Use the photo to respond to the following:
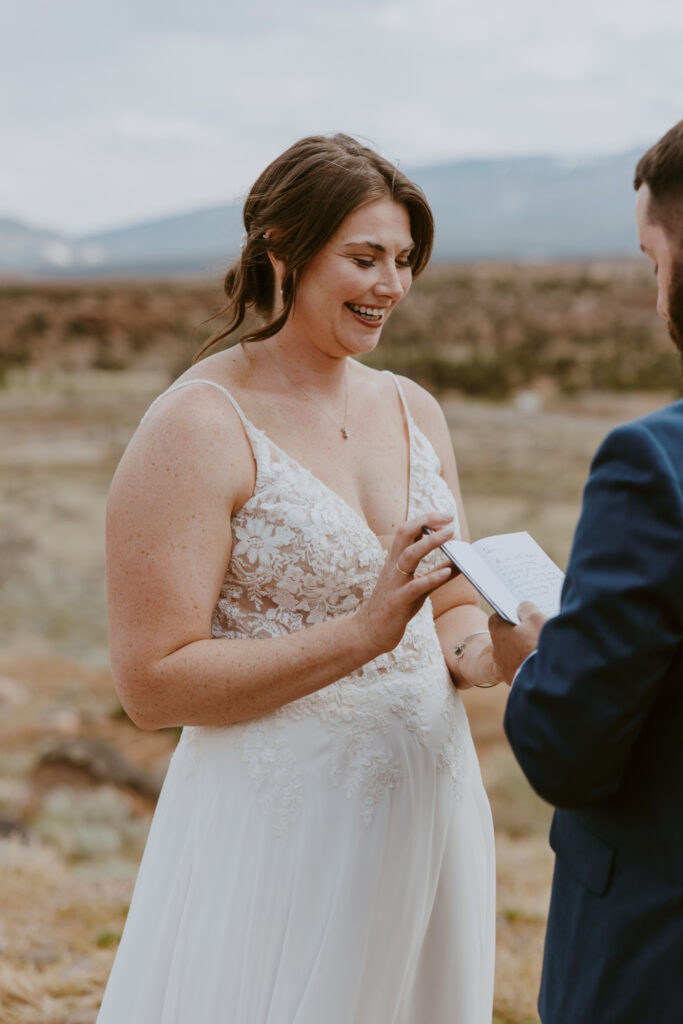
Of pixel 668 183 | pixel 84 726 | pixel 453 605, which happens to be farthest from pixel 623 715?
pixel 84 726

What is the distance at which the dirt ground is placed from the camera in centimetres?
444

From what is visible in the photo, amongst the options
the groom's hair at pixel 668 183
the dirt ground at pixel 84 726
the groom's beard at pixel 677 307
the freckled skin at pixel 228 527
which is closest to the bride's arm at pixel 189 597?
the freckled skin at pixel 228 527

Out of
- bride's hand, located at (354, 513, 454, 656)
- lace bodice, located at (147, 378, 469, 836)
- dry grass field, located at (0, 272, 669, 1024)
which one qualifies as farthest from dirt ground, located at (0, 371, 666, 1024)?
bride's hand, located at (354, 513, 454, 656)

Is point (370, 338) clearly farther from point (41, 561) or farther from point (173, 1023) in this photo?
point (41, 561)

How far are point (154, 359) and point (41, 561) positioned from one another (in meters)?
23.0

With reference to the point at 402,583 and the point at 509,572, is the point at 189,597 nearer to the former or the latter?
the point at 402,583

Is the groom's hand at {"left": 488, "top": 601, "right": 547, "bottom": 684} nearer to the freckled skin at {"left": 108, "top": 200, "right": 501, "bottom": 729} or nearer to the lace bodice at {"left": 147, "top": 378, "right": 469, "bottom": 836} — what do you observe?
the freckled skin at {"left": 108, "top": 200, "right": 501, "bottom": 729}

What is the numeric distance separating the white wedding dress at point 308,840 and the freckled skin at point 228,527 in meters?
0.08

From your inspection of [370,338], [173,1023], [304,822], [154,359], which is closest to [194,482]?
[370,338]

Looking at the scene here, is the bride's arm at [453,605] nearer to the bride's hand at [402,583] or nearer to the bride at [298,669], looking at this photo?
the bride at [298,669]

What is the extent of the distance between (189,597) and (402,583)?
1.46ft

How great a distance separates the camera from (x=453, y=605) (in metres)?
2.71

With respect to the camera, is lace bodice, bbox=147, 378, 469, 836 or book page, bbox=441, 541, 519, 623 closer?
book page, bbox=441, 541, 519, 623

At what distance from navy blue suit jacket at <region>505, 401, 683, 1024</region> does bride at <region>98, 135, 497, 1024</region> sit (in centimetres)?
58
